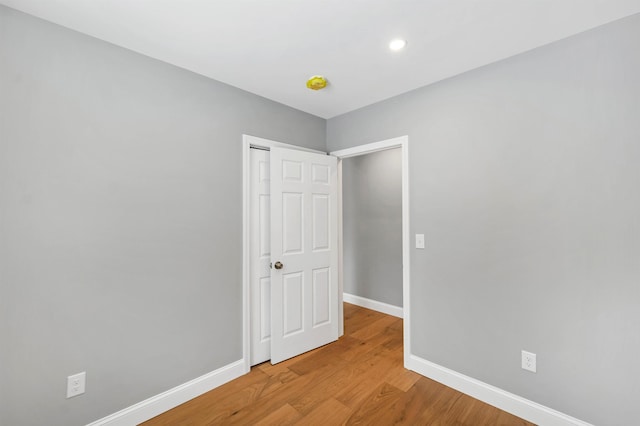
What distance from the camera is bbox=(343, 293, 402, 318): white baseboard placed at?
3657 millimetres

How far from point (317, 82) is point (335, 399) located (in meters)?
2.49

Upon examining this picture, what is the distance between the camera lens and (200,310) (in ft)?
6.89

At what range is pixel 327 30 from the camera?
1617mm

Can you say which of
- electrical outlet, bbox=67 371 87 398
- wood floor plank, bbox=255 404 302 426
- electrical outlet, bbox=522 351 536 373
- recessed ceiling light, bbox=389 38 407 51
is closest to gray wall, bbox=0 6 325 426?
electrical outlet, bbox=67 371 87 398

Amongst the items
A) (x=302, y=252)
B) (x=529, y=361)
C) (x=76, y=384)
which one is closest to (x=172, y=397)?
(x=76, y=384)

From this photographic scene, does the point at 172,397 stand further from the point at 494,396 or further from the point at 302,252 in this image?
the point at 494,396

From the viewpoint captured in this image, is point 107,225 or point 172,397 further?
point 172,397

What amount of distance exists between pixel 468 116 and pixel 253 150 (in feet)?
6.07

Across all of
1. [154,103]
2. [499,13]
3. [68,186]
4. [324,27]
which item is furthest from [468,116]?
[68,186]

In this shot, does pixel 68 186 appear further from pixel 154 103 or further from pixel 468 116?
pixel 468 116

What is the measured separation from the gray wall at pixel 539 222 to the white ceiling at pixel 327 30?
10.0 inches

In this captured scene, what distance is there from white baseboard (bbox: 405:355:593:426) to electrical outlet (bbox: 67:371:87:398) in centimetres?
238

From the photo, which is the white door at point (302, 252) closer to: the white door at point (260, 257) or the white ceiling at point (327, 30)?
the white door at point (260, 257)

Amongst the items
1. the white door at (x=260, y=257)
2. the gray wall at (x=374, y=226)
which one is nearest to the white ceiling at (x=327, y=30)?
the white door at (x=260, y=257)
